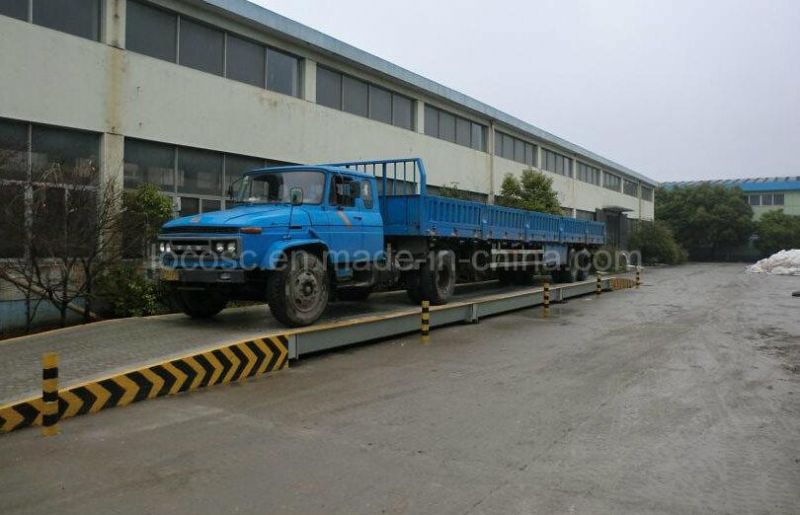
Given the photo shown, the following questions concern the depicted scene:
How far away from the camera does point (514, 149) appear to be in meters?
29.2

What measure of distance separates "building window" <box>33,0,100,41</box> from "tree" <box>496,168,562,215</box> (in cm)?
1779

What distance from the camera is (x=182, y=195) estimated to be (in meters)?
13.3

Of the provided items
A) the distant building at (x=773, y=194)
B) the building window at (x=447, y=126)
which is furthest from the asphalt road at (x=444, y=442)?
the distant building at (x=773, y=194)

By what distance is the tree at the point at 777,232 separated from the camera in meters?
57.1

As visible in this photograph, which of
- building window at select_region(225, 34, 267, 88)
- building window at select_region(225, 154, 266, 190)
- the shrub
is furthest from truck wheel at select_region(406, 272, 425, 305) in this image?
building window at select_region(225, 34, 267, 88)

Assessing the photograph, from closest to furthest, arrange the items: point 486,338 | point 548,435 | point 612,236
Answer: point 548,435 → point 486,338 → point 612,236

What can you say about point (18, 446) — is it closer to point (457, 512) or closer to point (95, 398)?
point (95, 398)

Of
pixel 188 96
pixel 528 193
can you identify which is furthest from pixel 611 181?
pixel 188 96

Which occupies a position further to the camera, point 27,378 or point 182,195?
point 182,195

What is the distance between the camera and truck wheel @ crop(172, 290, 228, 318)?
9.16 m

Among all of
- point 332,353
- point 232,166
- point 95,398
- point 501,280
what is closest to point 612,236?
point 501,280

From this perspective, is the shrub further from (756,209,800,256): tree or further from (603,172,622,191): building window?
(756,209,800,256): tree

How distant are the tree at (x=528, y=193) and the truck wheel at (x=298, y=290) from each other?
59.8ft

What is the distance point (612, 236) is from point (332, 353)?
3793 centimetres
